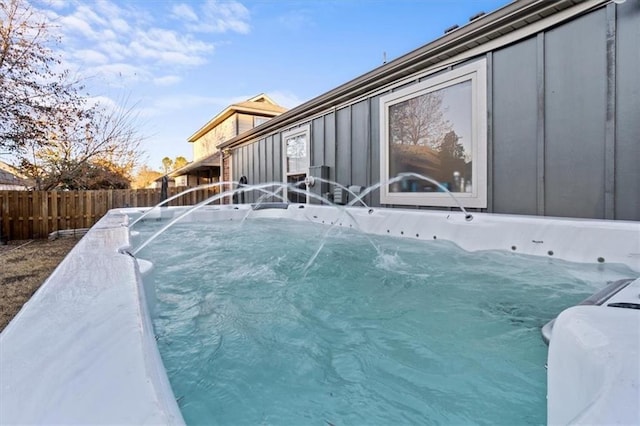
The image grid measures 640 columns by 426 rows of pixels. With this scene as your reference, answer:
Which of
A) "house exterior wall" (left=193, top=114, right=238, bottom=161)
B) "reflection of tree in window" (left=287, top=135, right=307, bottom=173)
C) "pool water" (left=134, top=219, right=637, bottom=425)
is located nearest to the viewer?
"pool water" (left=134, top=219, right=637, bottom=425)

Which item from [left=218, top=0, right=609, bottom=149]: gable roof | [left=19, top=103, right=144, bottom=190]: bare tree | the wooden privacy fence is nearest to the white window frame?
[left=218, top=0, right=609, bottom=149]: gable roof

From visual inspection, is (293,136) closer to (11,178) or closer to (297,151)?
(297,151)

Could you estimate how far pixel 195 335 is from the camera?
1236mm

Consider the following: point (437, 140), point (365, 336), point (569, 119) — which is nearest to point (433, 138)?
point (437, 140)

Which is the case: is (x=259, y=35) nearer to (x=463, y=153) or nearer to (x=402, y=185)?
(x=402, y=185)

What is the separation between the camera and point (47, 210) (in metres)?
5.60

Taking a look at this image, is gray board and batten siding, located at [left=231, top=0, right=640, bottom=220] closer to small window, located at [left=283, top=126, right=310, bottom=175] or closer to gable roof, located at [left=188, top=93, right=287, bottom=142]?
small window, located at [left=283, top=126, right=310, bottom=175]

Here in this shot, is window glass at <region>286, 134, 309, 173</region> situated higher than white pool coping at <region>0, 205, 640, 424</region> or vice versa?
window glass at <region>286, 134, 309, 173</region>

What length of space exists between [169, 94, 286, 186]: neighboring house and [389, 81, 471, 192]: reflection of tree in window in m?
7.10

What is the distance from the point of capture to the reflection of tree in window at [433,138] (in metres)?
3.48

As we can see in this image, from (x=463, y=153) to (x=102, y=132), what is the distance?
745cm

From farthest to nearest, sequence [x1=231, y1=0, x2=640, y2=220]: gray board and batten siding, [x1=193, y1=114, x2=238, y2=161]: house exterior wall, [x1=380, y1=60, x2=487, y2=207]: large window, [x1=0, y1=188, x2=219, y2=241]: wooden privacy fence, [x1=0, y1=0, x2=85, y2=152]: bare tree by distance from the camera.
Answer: [x1=193, y1=114, x2=238, y2=161]: house exterior wall, [x1=0, y1=188, x2=219, y2=241]: wooden privacy fence, [x1=0, y1=0, x2=85, y2=152]: bare tree, [x1=380, y1=60, x2=487, y2=207]: large window, [x1=231, y1=0, x2=640, y2=220]: gray board and batten siding

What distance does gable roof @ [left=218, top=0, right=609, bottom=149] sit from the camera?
2.68 metres

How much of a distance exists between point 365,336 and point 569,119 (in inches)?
104
